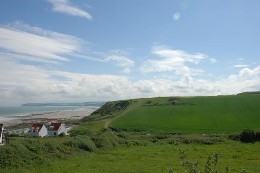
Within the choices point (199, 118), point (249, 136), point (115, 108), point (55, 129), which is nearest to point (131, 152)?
point (249, 136)

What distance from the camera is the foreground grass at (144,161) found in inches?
1209

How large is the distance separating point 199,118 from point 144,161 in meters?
47.2

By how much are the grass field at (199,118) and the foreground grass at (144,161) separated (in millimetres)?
23952

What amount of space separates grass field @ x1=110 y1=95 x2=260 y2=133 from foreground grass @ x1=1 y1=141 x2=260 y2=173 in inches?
943

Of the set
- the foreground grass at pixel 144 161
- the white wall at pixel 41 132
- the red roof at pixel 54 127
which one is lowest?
the foreground grass at pixel 144 161

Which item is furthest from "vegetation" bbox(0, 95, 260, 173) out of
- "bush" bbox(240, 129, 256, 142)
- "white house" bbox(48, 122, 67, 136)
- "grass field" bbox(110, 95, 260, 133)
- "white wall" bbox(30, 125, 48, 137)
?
"white house" bbox(48, 122, 67, 136)

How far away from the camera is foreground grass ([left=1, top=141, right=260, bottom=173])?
30.7m

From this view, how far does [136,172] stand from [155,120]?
53.1m

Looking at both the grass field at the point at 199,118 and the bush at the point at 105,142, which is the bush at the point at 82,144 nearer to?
the bush at the point at 105,142

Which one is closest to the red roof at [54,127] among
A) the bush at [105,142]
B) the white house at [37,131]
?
the white house at [37,131]

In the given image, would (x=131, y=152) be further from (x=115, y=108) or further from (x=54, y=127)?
(x=115, y=108)

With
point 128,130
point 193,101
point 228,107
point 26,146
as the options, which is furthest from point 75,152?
point 193,101

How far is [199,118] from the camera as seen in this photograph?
3177 inches

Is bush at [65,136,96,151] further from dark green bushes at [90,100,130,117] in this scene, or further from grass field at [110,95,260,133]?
dark green bushes at [90,100,130,117]
